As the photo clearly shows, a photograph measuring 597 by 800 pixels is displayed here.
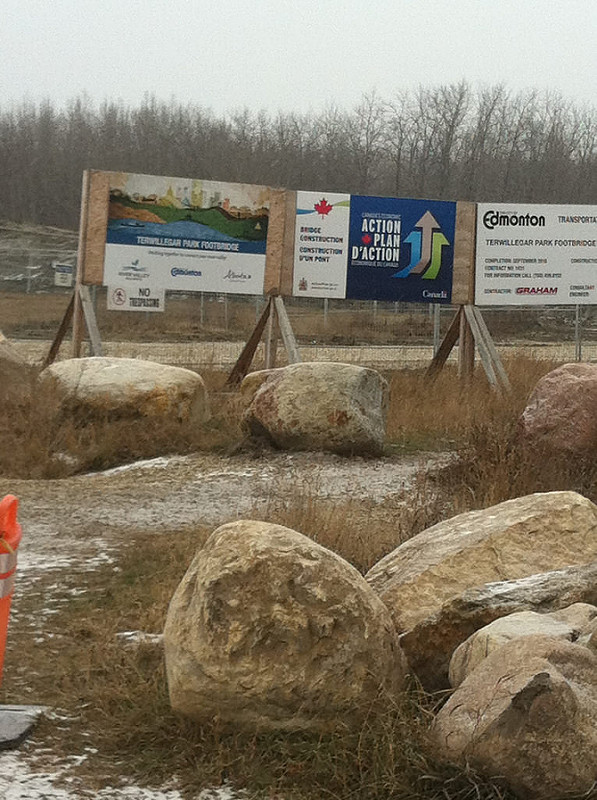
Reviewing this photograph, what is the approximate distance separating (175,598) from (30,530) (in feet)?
11.3

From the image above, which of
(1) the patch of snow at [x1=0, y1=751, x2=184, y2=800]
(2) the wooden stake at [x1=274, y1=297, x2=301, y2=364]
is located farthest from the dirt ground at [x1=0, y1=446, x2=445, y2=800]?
(2) the wooden stake at [x1=274, y1=297, x2=301, y2=364]

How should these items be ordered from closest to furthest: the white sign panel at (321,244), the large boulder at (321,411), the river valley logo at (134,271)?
the large boulder at (321,411) < the river valley logo at (134,271) < the white sign panel at (321,244)

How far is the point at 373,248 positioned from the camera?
50.0 ft

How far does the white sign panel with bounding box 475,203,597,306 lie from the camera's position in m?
15.6

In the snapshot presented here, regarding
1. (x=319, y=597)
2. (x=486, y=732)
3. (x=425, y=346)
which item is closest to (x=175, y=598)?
(x=319, y=597)

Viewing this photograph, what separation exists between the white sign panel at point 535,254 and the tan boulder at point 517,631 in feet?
37.4

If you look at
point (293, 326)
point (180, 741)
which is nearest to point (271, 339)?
point (180, 741)

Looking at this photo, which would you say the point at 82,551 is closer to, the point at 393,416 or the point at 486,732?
the point at 486,732

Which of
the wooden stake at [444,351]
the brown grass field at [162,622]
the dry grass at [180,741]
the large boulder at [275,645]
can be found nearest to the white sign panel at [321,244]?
the wooden stake at [444,351]

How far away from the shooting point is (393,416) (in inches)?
469

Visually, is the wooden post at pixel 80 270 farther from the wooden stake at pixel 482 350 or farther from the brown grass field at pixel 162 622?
the wooden stake at pixel 482 350

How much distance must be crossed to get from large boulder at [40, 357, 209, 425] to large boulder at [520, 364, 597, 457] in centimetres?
349

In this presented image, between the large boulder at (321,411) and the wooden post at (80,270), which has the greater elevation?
the wooden post at (80,270)

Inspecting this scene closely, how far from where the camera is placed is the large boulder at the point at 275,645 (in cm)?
421
